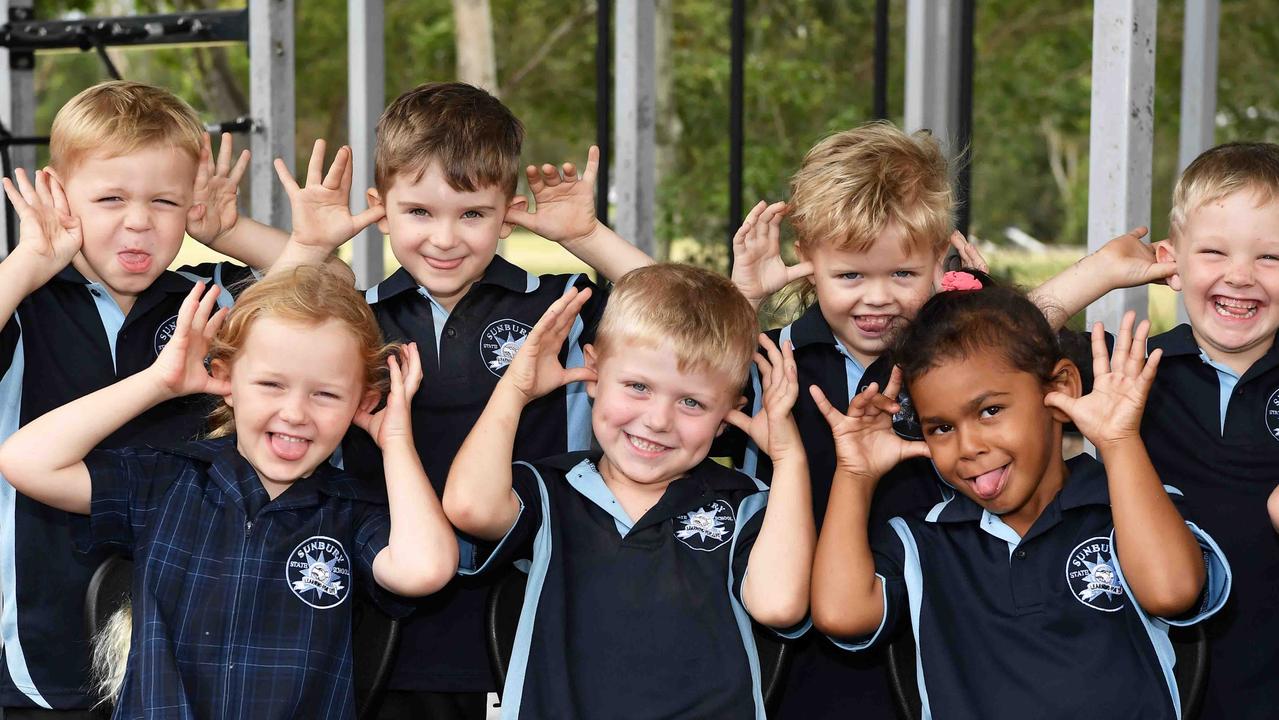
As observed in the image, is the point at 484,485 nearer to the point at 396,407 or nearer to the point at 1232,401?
the point at 396,407

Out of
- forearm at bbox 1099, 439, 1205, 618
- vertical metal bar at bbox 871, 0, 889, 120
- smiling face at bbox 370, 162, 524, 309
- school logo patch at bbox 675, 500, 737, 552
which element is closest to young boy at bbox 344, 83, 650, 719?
smiling face at bbox 370, 162, 524, 309

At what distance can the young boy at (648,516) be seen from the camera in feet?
7.40

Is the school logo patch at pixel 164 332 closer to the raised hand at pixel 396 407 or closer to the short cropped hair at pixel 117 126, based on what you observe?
the short cropped hair at pixel 117 126

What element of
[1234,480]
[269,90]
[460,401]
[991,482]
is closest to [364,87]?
[269,90]

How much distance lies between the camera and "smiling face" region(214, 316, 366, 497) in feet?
7.63

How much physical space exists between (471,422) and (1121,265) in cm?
130

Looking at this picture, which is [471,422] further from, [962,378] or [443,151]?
[962,378]

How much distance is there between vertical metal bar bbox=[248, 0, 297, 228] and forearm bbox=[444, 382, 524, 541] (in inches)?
86.6

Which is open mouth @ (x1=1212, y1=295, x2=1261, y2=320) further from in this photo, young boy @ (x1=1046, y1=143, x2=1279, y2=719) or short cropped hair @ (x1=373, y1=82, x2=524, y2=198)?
short cropped hair @ (x1=373, y1=82, x2=524, y2=198)

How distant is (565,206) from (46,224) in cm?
101

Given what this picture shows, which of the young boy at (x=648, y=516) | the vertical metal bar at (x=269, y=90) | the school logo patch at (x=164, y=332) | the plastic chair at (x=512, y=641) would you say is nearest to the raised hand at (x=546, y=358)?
the young boy at (x=648, y=516)

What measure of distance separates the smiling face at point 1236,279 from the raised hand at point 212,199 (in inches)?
74.6

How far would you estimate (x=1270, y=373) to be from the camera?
2521 mm

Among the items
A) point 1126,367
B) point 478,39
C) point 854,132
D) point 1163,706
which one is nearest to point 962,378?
point 1126,367
